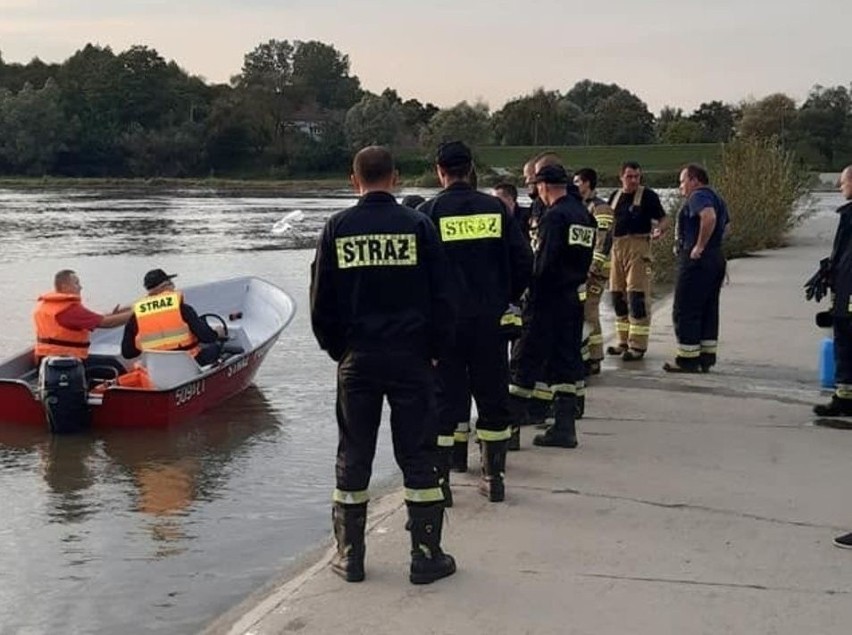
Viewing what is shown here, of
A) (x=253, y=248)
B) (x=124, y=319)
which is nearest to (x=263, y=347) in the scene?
(x=124, y=319)

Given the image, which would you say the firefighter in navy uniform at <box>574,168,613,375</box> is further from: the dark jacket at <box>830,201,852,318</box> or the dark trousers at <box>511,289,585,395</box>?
the dark trousers at <box>511,289,585,395</box>

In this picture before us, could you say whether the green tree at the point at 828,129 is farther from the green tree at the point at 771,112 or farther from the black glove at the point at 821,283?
the black glove at the point at 821,283

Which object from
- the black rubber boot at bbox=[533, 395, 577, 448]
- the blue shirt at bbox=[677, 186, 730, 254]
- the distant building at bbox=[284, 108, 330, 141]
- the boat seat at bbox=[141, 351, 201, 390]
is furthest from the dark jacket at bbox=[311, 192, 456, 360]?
the distant building at bbox=[284, 108, 330, 141]

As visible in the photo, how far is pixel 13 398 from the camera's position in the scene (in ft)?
33.5

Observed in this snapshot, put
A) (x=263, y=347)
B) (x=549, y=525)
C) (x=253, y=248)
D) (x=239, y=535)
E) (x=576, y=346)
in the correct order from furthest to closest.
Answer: (x=253, y=248), (x=263, y=347), (x=576, y=346), (x=239, y=535), (x=549, y=525)

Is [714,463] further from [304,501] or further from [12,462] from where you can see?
[12,462]

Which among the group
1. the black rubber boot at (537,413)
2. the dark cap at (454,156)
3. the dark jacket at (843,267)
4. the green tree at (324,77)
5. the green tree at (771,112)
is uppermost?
the green tree at (324,77)

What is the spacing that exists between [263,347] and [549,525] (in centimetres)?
663

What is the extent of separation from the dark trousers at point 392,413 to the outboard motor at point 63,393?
5.37 m

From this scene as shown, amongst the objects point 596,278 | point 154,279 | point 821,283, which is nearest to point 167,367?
point 154,279

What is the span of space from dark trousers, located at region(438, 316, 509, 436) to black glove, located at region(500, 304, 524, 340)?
362 millimetres

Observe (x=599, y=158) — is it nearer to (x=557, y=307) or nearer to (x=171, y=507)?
(x=557, y=307)

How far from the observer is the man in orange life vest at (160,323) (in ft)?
34.7

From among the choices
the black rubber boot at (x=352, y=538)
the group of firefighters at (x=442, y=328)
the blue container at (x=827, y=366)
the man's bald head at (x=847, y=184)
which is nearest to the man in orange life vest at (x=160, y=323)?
the group of firefighters at (x=442, y=328)
